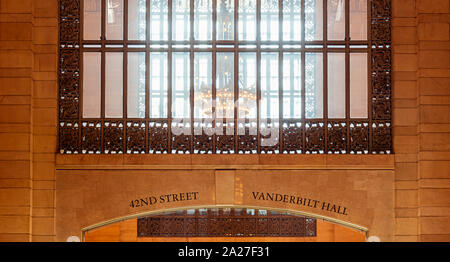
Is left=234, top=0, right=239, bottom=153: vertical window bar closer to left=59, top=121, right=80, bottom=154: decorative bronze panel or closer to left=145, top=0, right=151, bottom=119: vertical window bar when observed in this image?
left=145, top=0, right=151, bottom=119: vertical window bar

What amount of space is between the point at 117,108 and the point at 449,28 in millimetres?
6661

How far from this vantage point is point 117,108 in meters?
11.9

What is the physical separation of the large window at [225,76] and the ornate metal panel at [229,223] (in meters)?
4.15

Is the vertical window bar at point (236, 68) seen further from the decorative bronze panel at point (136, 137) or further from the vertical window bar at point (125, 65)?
the vertical window bar at point (125, 65)

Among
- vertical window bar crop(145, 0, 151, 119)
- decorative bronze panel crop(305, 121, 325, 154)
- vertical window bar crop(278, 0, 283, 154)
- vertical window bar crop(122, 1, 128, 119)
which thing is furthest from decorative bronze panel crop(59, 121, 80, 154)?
decorative bronze panel crop(305, 121, 325, 154)

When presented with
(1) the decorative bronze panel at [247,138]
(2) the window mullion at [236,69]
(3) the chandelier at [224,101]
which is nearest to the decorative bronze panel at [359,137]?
(1) the decorative bronze panel at [247,138]

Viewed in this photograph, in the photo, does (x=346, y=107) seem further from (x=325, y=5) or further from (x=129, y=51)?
(x=129, y=51)

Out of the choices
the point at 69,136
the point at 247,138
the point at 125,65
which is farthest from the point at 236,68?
the point at 69,136

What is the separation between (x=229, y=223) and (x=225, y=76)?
4.96m

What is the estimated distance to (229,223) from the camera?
51.1 ft

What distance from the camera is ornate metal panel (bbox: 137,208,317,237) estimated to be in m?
15.6

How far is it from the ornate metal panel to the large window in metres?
4.15

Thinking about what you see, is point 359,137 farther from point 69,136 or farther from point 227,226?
point 69,136

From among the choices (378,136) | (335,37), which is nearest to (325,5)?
(335,37)
